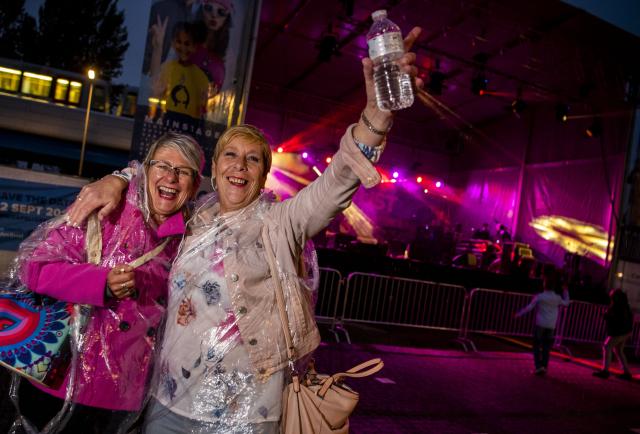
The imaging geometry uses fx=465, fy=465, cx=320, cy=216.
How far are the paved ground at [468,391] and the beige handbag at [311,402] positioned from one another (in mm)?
2787

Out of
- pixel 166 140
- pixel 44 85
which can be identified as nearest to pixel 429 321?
pixel 166 140

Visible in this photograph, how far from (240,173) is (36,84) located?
64.9 ft

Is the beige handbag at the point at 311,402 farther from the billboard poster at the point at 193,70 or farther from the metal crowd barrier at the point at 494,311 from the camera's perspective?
the metal crowd barrier at the point at 494,311

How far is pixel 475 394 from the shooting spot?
644cm

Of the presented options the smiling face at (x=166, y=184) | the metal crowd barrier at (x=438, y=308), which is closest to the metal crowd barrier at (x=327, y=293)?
the metal crowd barrier at (x=438, y=308)

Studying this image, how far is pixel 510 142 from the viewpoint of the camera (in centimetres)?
2083

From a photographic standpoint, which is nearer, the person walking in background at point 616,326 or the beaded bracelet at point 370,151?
the beaded bracelet at point 370,151

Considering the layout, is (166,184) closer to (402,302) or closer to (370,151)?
(370,151)

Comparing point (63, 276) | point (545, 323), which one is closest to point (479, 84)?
point (545, 323)

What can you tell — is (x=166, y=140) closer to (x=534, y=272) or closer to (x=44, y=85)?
(x=534, y=272)

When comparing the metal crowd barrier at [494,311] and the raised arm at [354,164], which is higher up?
the raised arm at [354,164]

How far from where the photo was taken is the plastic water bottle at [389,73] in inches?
64.8

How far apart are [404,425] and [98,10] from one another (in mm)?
28936

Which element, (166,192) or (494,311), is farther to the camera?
(494,311)
